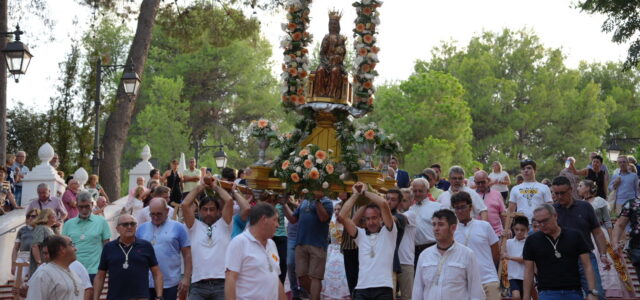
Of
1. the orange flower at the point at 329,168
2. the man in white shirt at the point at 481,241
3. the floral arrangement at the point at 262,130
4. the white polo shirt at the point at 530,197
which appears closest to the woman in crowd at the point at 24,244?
the floral arrangement at the point at 262,130

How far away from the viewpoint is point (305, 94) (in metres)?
16.3

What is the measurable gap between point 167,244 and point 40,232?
2.70 m

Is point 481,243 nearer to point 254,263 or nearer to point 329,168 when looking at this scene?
point 254,263

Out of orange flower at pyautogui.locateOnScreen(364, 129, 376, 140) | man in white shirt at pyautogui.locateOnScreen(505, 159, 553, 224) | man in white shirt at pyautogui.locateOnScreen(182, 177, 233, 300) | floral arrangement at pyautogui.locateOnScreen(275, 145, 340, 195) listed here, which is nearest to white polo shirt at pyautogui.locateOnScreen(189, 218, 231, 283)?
man in white shirt at pyautogui.locateOnScreen(182, 177, 233, 300)

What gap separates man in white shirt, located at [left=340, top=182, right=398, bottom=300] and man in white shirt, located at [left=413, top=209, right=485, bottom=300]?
3.34 feet

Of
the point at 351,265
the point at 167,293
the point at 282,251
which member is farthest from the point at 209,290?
the point at 282,251

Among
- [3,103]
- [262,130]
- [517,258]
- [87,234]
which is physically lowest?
[517,258]

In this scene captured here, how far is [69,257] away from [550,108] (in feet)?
178

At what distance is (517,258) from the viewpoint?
39.6 ft

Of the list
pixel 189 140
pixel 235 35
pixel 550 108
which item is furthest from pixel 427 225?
pixel 550 108

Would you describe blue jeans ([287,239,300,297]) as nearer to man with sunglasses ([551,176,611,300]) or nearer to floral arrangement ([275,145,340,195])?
floral arrangement ([275,145,340,195])

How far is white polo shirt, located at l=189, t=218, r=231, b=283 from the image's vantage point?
1013 cm

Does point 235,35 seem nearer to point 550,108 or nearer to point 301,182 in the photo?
point 301,182

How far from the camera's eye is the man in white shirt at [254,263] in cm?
793
